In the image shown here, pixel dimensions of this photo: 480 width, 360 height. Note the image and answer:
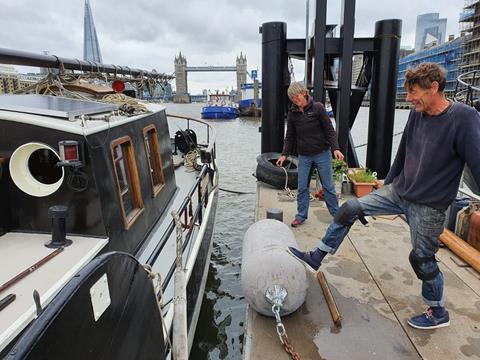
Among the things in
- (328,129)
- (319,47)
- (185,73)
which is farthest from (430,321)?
(185,73)

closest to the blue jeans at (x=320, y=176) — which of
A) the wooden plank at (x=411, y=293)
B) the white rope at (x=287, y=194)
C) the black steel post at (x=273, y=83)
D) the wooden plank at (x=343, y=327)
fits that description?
the wooden plank at (x=411, y=293)

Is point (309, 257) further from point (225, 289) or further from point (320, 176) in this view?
point (225, 289)

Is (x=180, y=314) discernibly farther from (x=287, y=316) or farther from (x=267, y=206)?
(x=267, y=206)

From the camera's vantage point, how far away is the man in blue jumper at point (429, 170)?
2648 millimetres

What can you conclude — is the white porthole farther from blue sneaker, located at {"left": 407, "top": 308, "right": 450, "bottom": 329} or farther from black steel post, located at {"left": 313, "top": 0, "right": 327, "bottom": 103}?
black steel post, located at {"left": 313, "top": 0, "right": 327, "bottom": 103}

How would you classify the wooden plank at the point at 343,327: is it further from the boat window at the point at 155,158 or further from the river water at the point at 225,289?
the boat window at the point at 155,158

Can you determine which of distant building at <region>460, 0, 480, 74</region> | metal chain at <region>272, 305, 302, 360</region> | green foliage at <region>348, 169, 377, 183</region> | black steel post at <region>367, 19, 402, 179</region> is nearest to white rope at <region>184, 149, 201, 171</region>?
green foliage at <region>348, 169, 377, 183</region>

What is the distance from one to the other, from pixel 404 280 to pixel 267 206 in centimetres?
280

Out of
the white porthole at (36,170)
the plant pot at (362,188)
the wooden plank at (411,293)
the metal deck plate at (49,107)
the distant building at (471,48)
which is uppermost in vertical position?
the distant building at (471,48)

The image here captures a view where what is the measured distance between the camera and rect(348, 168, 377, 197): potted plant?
21.9 ft

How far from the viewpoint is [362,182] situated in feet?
22.0

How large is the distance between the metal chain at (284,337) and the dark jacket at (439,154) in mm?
1359

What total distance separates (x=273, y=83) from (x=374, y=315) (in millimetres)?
5672

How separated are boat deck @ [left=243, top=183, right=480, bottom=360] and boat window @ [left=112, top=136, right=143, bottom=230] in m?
1.75
